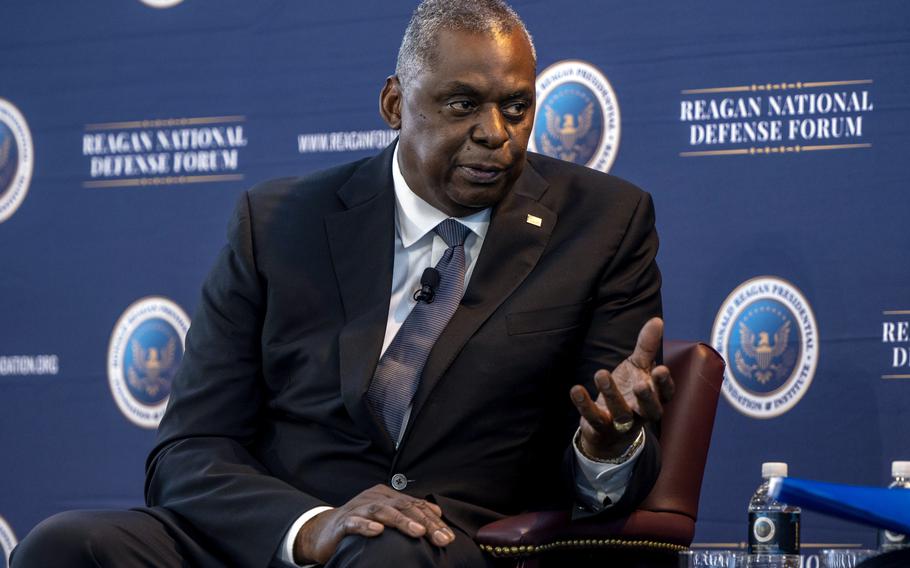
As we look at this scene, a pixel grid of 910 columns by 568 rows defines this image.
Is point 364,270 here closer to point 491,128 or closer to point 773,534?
point 491,128

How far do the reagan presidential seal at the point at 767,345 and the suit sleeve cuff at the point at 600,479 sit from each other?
111cm

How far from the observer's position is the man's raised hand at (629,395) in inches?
81.0

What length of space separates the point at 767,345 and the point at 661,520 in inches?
43.5

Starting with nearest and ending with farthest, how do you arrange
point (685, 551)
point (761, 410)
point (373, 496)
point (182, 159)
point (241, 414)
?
point (373, 496) → point (685, 551) → point (241, 414) → point (761, 410) → point (182, 159)

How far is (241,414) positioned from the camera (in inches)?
104

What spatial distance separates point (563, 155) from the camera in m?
3.66

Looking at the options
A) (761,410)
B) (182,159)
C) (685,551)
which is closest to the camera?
(685,551)

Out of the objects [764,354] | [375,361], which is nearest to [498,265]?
[375,361]

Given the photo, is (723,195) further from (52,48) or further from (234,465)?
(52,48)

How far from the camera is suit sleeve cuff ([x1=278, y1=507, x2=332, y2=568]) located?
229 centimetres

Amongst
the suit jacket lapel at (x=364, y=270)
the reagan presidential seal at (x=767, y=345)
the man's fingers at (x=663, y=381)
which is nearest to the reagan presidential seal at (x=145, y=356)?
the suit jacket lapel at (x=364, y=270)

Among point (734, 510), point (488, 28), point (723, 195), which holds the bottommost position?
point (734, 510)

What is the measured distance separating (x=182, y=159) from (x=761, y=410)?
2.05 meters

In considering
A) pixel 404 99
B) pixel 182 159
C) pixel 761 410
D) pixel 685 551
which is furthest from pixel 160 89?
pixel 685 551
